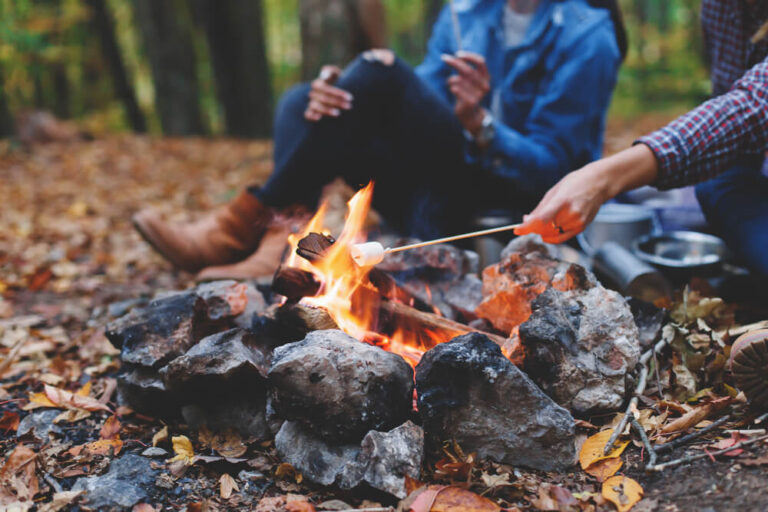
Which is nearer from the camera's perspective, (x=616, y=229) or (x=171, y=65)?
(x=616, y=229)

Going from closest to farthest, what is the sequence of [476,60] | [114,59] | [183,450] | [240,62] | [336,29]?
1. [183,450]
2. [476,60]
3. [336,29]
4. [240,62]
5. [114,59]

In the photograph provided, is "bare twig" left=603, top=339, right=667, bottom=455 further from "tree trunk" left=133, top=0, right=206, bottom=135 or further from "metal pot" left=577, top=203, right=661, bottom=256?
"tree trunk" left=133, top=0, right=206, bottom=135

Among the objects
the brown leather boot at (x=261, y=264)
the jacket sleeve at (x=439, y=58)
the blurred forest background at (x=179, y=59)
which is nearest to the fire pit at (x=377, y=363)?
the brown leather boot at (x=261, y=264)

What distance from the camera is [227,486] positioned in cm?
165

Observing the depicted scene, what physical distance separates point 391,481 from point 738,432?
1015 mm

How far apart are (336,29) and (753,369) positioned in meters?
5.32

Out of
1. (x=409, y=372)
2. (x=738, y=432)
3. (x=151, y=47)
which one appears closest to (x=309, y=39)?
(x=151, y=47)

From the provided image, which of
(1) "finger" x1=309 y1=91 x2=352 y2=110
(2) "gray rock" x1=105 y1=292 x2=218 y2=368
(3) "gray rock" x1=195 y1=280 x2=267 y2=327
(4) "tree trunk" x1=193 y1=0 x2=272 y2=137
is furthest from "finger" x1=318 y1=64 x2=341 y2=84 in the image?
(4) "tree trunk" x1=193 y1=0 x2=272 y2=137

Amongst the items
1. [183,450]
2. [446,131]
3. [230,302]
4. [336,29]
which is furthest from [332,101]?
[336,29]

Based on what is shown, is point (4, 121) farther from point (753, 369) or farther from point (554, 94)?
point (753, 369)

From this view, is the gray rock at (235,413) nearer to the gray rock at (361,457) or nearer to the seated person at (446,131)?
the gray rock at (361,457)

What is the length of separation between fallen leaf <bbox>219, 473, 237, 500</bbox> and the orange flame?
62 cm

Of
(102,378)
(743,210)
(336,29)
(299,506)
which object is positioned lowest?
(102,378)

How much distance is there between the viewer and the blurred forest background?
6.07 metres
